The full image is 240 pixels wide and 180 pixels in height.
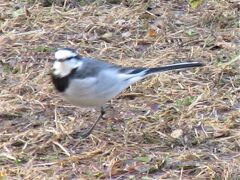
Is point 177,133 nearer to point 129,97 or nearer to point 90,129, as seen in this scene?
point 90,129

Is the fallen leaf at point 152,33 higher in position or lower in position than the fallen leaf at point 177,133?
lower

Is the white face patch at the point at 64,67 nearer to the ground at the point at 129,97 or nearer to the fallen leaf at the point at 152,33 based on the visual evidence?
the ground at the point at 129,97

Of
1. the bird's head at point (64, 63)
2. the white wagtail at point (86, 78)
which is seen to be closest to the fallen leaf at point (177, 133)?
the white wagtail at point (86, 78)

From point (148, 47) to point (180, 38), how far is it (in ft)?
0.92

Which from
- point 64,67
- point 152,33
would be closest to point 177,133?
point 64,67

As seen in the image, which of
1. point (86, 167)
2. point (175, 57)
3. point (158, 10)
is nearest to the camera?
point (86, 167)

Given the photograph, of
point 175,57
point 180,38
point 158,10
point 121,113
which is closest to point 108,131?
point 121,113

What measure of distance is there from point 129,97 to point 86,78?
87cm

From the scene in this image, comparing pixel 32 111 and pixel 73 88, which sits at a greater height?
pixel 73 88

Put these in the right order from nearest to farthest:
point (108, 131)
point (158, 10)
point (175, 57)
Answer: point (108, 131)
point (175, 57)
point (158, 10)

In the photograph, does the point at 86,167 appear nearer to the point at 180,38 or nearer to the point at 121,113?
the point at 121,113

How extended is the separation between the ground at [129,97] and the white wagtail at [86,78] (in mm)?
284

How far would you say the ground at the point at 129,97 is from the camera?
13.2 ft

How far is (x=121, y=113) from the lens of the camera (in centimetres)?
466
